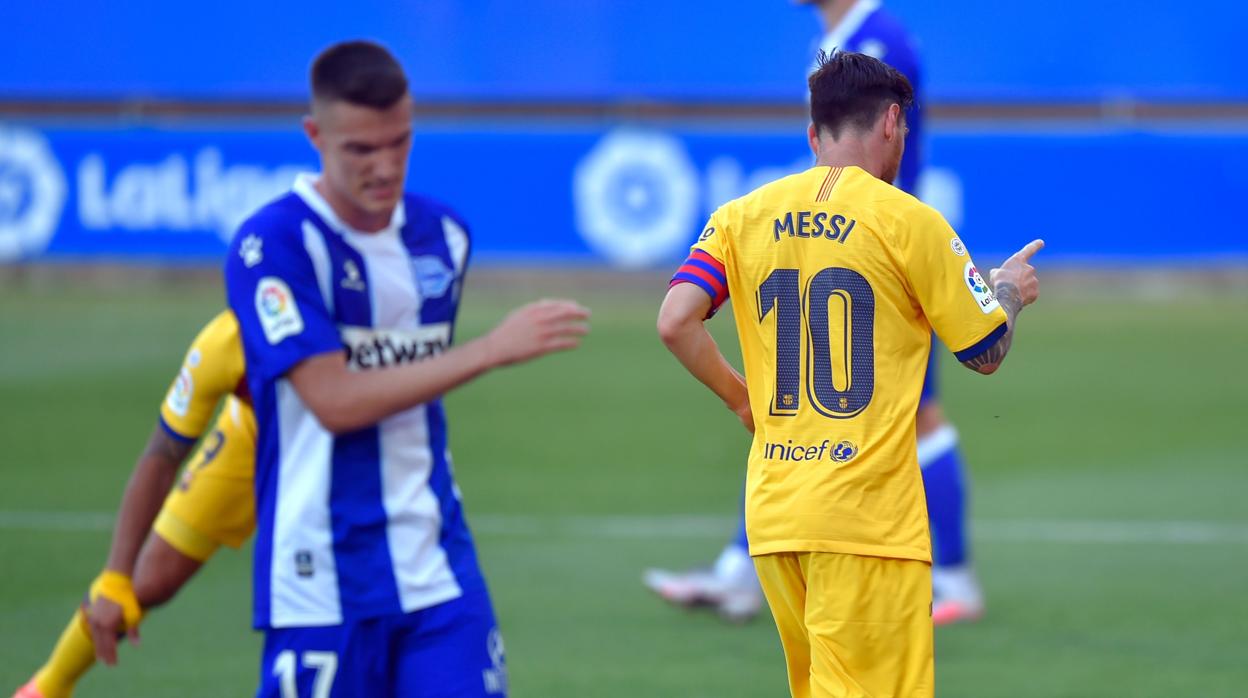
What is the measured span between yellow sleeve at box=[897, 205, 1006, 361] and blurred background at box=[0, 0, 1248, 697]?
6.82 feet

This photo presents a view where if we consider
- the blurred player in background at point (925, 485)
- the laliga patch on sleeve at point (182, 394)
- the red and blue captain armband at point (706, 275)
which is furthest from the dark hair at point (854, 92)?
the blurred player in background at point (925, 485)

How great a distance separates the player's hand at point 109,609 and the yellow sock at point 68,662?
71 cm

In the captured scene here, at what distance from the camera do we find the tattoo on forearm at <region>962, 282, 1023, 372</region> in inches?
144

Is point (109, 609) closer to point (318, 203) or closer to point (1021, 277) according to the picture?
point (318, 203)

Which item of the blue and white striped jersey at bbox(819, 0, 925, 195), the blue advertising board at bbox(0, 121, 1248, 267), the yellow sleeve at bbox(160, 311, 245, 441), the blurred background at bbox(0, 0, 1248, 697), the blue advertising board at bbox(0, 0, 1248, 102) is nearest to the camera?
the yellow sleeve at bbox(160, 311, 245, 441)

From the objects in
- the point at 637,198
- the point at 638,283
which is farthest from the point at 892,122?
the point at 638,283

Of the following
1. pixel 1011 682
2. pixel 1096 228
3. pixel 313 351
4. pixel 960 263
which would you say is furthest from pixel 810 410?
pixel 1096 228

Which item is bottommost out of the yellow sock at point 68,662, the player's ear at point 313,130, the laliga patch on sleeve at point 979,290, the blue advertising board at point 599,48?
the yellow sock at point 68,662

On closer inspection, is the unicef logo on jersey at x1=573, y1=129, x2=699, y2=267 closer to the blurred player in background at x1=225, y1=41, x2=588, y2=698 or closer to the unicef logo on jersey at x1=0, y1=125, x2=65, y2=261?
the unicef logo on jersey at x1=0, y1=125, x2=65, y2=261

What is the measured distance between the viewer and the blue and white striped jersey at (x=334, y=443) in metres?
3.48

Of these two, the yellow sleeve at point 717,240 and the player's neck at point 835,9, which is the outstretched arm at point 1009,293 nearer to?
the yellow sleeve at point 717,240

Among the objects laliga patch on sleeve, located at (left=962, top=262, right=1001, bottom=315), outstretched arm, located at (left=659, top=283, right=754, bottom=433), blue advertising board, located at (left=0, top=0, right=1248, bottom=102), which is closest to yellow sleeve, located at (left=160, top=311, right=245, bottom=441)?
outstretched arm, located at (left=659, top=283, right=754, bottom=433)

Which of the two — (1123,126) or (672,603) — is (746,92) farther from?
(672,603)

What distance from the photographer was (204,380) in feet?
12.6
